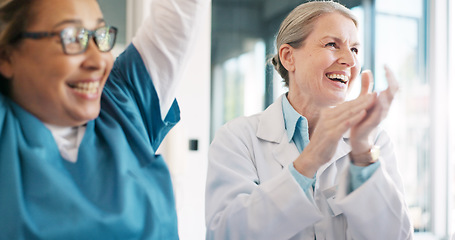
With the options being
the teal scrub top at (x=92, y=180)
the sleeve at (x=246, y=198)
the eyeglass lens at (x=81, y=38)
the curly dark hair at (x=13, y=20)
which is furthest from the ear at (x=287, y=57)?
the curly dark hair at (x=13, y=20)

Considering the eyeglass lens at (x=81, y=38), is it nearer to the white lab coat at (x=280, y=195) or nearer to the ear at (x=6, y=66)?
the ear at (x=6, y=66)

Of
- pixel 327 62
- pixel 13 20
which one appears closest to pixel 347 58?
pixel 327 62

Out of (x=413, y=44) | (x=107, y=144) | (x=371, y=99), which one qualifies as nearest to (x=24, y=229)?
(x=107, y=144)

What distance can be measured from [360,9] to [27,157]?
2871 millimetres

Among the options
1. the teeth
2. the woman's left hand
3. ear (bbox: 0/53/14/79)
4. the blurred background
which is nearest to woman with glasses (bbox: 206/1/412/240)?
the woman's left hand

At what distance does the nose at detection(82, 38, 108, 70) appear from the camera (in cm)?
84

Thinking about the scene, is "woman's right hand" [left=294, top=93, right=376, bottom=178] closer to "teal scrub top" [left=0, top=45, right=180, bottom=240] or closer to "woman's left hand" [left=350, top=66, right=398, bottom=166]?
"woman's left hand" [left=350, top=66, right=398, bottom=166]

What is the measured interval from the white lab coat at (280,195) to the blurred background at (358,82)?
110cm

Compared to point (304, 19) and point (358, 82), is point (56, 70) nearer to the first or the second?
point (304, 19)

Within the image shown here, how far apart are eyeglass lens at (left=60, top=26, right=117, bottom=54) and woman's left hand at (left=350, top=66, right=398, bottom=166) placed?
0.60m

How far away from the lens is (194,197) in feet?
9.32

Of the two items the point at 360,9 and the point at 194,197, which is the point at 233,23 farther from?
the point at 194,197

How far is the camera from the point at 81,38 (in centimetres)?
83

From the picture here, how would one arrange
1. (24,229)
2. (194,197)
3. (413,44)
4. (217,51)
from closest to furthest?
(24,229)
(194,197)
(217,51)
(413,44)
